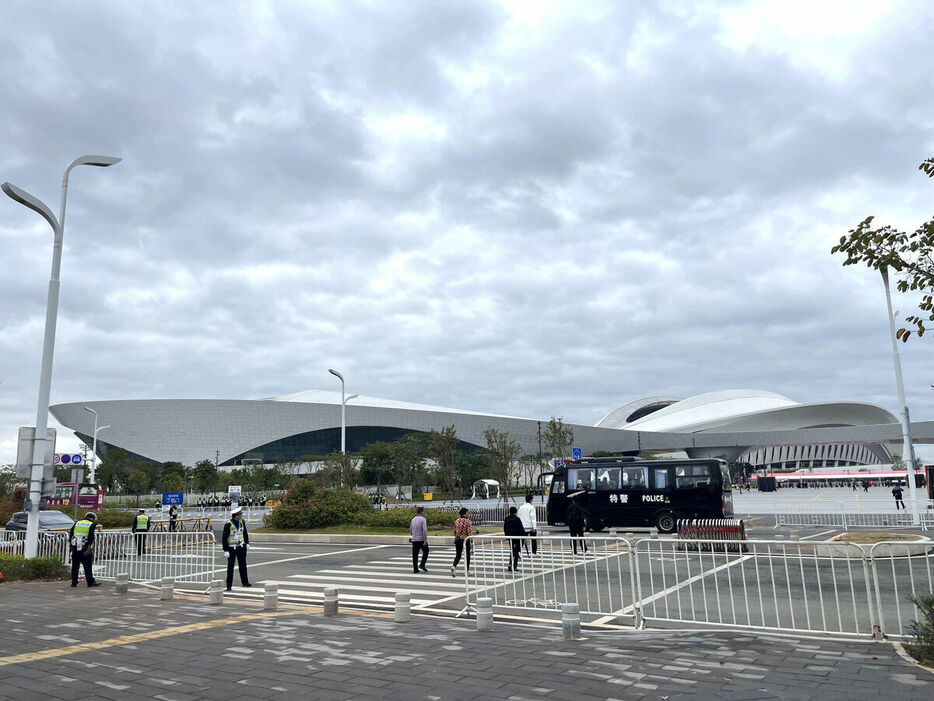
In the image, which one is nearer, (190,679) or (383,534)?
(190,679)

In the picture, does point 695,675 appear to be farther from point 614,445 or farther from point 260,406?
point 614,445

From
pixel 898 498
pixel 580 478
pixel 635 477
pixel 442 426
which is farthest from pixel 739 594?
pixel 442 426

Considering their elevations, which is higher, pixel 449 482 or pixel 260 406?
pixel 260 406

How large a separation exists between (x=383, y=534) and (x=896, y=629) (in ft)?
61.9

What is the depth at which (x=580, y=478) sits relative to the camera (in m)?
26.5

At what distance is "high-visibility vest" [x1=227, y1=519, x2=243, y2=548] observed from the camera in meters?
13.1

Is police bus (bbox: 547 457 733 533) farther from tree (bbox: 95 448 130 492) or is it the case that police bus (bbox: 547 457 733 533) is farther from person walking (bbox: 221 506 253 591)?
tree (bbox: 95 448 130 492)

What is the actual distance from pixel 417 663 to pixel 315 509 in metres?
21.3

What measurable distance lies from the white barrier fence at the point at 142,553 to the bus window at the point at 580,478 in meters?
14.4

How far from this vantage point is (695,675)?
19.7 ft

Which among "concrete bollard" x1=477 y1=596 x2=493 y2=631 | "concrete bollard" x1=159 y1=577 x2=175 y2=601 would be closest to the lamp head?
"concrete bollard" x1=159 y1=577 x2=175 y2=601

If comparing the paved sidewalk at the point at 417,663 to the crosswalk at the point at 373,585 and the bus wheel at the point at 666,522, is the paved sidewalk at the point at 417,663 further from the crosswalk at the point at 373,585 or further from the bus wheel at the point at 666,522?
the bus wheel at the point at 666,522

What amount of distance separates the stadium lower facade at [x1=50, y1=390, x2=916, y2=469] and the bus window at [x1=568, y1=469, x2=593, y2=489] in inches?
2550

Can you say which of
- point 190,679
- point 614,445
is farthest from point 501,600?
point 614,445
